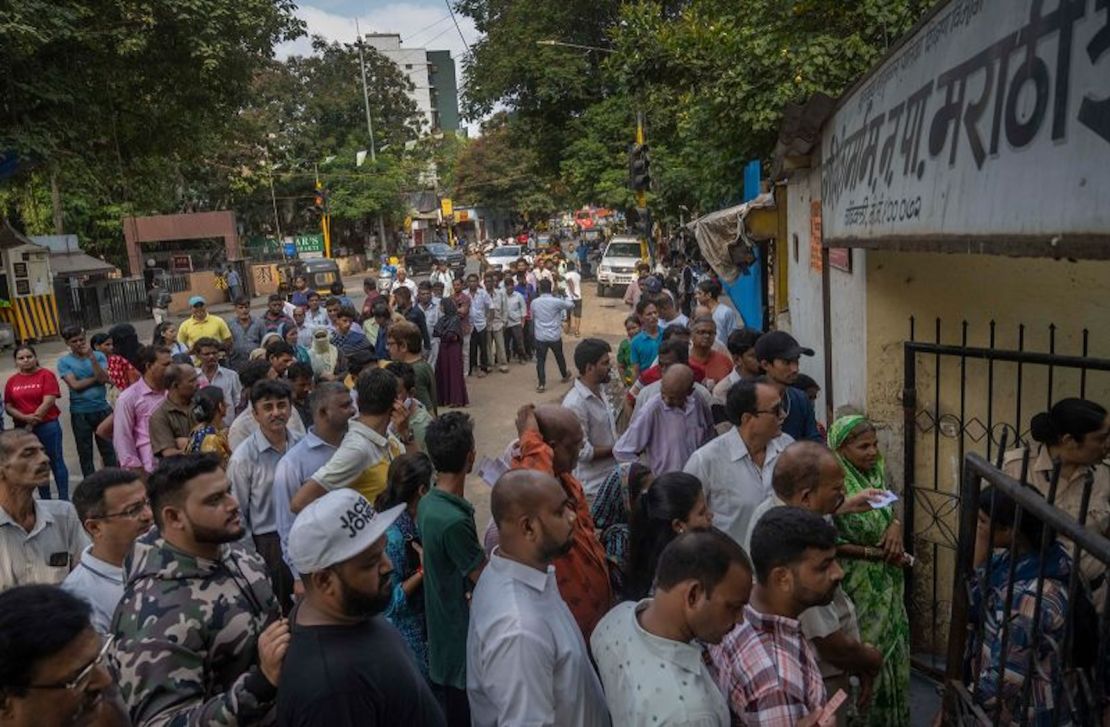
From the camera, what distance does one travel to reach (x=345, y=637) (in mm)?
2219

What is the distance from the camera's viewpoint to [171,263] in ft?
113

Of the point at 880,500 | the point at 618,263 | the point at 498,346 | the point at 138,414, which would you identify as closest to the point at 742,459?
the point at 880,500

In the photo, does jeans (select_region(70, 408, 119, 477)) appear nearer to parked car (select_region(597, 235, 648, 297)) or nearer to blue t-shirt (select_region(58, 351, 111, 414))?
blue t-shirt (select_region(58, 351, 111, 414))

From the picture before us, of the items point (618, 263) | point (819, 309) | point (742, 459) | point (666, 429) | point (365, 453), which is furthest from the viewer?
point (618, 263)

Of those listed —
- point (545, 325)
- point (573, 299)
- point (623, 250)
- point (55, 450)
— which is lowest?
point (55, 450)

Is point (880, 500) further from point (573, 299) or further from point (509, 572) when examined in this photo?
point (573, 299)

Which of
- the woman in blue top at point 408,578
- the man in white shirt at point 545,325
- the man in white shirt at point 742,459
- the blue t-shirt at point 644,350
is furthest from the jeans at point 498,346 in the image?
the woman in blue top at point 408,578

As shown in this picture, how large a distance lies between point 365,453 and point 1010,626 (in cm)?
288

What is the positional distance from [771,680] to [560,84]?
2793 centimetres

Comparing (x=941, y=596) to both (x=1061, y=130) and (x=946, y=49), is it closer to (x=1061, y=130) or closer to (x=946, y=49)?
(x=946, y=49)

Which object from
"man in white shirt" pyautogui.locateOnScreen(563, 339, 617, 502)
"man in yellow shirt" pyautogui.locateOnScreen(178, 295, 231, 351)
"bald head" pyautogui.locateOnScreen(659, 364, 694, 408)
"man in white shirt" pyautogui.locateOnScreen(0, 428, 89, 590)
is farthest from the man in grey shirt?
"man in yellow shirt" pyautogui.locateOnScreen(178, 295, 231, 351)

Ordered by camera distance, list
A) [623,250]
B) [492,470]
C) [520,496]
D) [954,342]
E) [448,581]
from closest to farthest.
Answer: [520,496] < [448,581] < [492,470] < [954,342] < [623,250]

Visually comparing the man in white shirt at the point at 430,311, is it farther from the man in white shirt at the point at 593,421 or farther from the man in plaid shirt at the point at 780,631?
the man in plaid shirt at the point at 780,631

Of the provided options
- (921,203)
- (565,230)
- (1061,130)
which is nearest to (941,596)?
(921,203)
